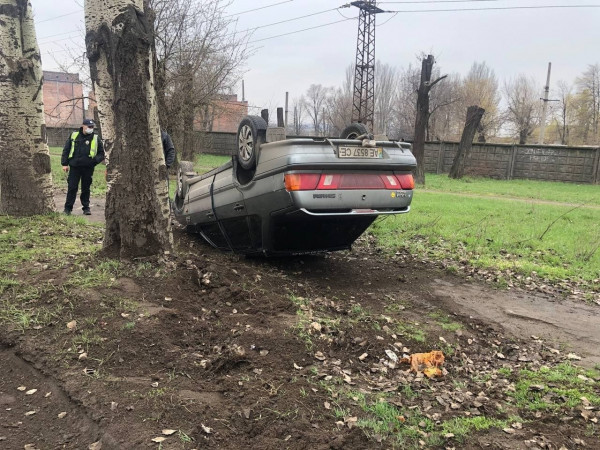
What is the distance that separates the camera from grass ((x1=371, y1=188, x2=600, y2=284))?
279 inches

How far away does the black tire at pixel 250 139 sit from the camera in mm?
5227

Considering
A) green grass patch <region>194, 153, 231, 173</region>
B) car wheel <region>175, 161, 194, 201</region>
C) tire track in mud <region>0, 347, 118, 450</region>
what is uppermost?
car wheel <region>175, 161, 194, 201</region>

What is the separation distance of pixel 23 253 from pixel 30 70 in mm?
3146

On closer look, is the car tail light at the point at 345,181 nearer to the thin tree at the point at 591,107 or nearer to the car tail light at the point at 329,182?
the car tail light at the point at 329,182

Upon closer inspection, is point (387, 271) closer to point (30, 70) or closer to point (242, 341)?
point (242, 341)

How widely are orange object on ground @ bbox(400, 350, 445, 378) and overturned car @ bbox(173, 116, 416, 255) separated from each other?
1.73 metres

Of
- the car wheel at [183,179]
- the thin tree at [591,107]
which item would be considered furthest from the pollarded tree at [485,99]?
the car wheel at [183,179]

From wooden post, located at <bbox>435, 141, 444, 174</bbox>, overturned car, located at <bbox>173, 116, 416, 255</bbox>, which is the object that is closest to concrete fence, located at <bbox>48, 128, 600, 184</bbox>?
wooden post, located at <bbox>435, 141, 444, 174</bbox>

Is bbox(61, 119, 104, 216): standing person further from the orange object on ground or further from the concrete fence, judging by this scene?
the concrete fence

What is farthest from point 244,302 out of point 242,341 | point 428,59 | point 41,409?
point 428,59

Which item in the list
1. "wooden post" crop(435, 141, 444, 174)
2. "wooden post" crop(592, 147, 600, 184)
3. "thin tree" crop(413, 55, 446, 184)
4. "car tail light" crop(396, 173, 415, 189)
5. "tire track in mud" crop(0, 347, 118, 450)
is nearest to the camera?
"tire track in mud" crop(0, 347, 118, 450)

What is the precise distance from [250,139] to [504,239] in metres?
5.31

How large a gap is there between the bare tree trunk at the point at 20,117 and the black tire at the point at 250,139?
3.41 m

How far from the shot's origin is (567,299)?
5.78m
